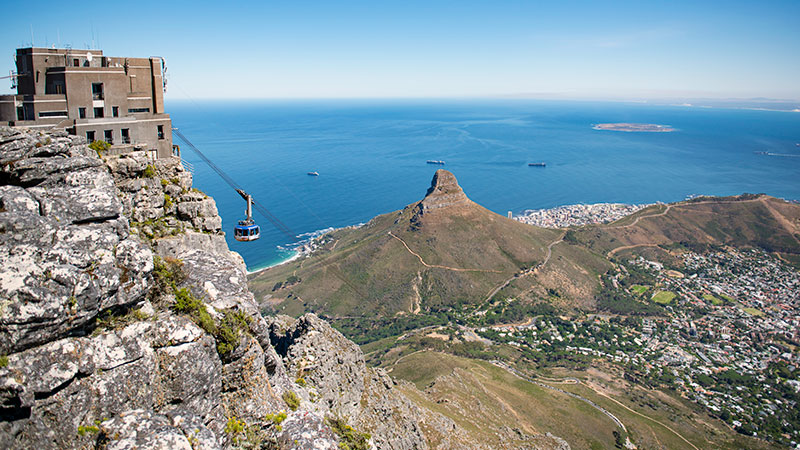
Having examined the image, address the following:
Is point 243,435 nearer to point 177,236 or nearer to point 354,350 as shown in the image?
point 177,236

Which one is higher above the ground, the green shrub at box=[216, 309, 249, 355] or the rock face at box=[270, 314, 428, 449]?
the green shrub at box=[216, 309, 249, 355]

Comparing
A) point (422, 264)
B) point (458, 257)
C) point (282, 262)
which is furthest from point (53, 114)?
point (282, 262)

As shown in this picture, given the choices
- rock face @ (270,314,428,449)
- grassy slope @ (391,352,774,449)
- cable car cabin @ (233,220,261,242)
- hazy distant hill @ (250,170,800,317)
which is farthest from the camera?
hazy distant hill @ (250,170,800,317)

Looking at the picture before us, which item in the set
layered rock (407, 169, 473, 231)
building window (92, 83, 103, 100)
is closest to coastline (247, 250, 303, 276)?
layered rock (407, 169, 473, 231)

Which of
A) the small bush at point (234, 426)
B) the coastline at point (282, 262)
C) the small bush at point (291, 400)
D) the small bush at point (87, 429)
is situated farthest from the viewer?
the coastline at point (282, 262)

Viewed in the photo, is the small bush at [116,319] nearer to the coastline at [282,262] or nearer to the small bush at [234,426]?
the small bush at [234,426]

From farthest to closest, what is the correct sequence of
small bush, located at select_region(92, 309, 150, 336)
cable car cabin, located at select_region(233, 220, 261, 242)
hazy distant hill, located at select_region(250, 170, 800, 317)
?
hazy distant hill, located at select_region(250, 170, 800, 317) < cable car cabin, located at select_region(233, 220, 261, 242) < small bush, located at select_region(92, 309, 150, 336)

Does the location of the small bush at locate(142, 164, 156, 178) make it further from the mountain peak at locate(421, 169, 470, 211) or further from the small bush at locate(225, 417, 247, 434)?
the mountain peak at locate(421, 169, 470, 211)

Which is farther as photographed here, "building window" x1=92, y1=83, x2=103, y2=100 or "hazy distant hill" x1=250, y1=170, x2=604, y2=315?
"hazy distant hill" x1=250, y1=170, x2=604, y2=315

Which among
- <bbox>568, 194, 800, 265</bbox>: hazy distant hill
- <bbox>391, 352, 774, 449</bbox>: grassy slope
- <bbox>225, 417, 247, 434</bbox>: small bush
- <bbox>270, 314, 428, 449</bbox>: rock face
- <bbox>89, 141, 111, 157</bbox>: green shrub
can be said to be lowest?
<bbox>391, 352, 774, 449</bbox>: grassy slope

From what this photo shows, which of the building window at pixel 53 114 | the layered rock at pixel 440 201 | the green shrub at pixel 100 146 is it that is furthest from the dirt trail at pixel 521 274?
the green shrub at pixel 100 146
